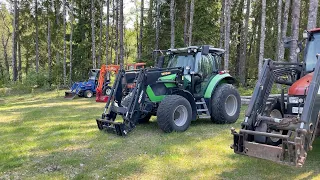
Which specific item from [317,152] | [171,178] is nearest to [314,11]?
[317,152]

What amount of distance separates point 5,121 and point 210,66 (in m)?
6.65

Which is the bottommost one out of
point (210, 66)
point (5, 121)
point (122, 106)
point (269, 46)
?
point (5, 121)

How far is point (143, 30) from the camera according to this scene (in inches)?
1072

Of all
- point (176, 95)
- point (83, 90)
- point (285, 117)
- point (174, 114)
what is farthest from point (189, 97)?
point (83, 90)

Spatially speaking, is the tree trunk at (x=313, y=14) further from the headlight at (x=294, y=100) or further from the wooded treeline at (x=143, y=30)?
the wooded treeline at (x=143, y=30)

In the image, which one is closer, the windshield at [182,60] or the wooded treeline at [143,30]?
the windshield at [182,60]

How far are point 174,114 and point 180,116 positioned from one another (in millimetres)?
217

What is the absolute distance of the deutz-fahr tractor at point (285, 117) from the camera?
13.6ft

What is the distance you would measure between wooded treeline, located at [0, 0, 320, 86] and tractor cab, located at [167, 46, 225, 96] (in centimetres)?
954

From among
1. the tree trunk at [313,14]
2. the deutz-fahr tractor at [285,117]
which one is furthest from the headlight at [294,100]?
the tree trunk at [313,14]

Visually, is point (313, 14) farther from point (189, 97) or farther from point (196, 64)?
point (189, 97)

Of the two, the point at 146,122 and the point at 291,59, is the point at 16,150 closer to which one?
the point at 146,122

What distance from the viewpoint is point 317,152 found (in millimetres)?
5539

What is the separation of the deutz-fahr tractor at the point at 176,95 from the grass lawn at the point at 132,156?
0.33m
